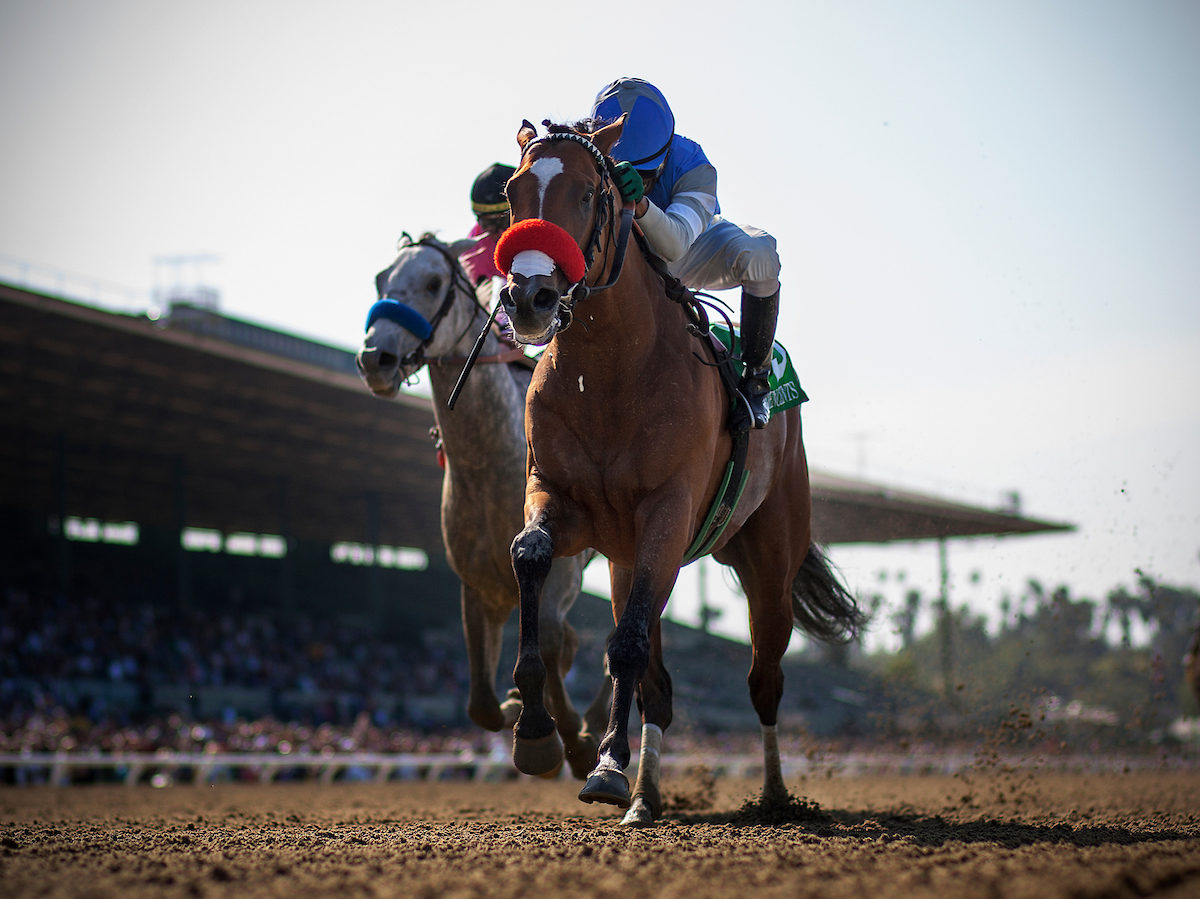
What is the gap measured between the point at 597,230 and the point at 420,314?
2.25 m

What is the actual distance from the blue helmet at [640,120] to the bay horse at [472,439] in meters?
1.73

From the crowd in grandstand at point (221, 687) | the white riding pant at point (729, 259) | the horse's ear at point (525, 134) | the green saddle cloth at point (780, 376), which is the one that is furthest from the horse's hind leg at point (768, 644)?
the crowd in grandstand at point (221, 687)

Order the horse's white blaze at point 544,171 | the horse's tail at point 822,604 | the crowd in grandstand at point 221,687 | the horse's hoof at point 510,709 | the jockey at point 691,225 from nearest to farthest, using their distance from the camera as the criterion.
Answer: the horse's white blaze at point 544,171
the jockey at point 691,225
the horse's hoof at point 510,709
the horse's tail at point 822,604
the crowd in grandstand at point 221,687

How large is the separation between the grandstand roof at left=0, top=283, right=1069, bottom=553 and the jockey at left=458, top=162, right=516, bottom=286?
9.89 feet

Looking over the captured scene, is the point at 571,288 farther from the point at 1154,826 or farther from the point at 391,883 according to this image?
the point at 1154,826

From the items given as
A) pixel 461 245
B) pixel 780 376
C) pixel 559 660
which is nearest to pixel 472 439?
pixel 461 245

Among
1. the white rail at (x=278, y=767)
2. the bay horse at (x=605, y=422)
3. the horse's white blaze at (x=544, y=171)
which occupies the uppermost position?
the horse's white blaze at (x=544, y=171)

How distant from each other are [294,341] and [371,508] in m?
5.47

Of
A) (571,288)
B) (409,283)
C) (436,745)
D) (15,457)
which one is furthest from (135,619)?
(571,288)

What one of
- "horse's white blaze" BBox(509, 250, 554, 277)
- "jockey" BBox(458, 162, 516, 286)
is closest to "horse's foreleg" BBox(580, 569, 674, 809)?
"horse's white blaze" BBox(509, 250, 554, 277)

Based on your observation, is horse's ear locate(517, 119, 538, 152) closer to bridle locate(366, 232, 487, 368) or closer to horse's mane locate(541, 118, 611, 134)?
horse's mane locate(541, 118, 611, 134)

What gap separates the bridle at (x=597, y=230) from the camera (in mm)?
3637

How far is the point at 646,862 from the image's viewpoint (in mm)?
2766

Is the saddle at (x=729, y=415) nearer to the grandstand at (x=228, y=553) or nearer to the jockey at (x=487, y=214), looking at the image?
the jockey at (x=487, y=214)
